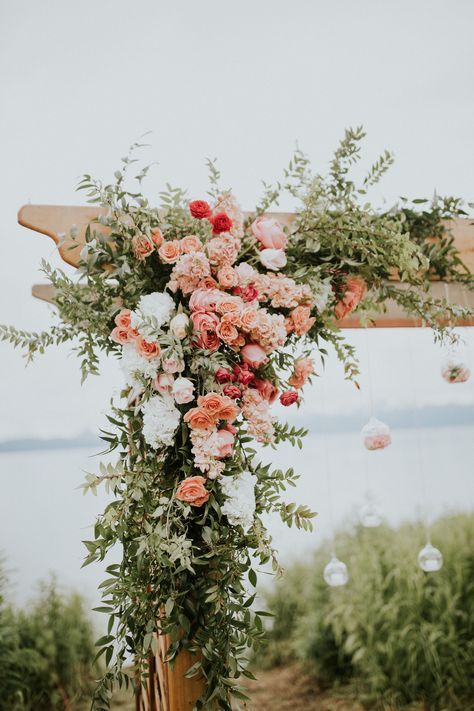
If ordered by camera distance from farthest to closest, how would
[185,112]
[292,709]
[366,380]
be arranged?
[366,380] → [292,709] → [185,112]

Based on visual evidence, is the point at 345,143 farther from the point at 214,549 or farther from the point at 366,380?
the point at 366,380

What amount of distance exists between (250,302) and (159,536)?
1.86 ft

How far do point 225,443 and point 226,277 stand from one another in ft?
1.27

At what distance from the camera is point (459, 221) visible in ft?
6.33

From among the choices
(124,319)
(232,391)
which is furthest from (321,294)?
(124,319)

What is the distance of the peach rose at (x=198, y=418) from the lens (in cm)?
124

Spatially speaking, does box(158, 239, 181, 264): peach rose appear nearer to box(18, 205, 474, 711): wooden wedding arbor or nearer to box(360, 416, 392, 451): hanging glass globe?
box(18, 205, 474, 711): wooden wedding arbor

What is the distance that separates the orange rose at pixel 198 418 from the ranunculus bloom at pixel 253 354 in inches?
7.2

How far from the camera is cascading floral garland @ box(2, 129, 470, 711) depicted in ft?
4.10

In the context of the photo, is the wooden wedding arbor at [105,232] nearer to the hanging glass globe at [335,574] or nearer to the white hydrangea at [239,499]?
the white hydrangea at [239,499]

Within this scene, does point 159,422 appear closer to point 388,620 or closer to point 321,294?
point 321,294

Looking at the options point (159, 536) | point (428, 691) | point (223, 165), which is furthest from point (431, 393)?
point (159, 536)

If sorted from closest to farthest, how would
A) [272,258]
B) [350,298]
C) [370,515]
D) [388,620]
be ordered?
1. [272,258]
2. [350,298]
3. [370,515]
4. [388,620]

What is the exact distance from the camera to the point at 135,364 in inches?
51.5
